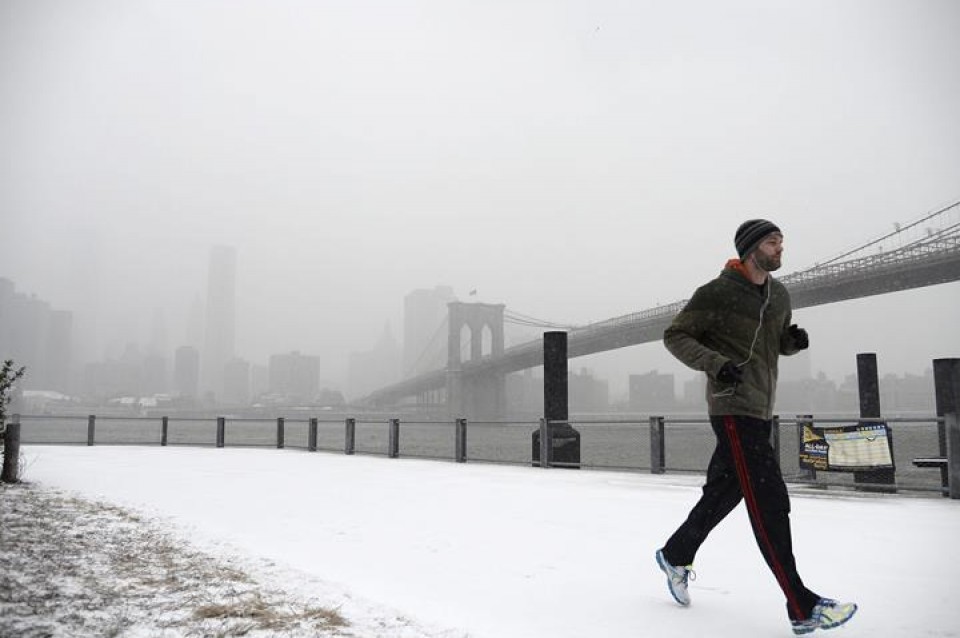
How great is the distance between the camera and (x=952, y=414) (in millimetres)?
6242

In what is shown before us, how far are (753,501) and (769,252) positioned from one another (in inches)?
39.1

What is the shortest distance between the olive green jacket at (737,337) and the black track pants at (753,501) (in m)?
0.09

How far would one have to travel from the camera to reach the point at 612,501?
5.93 m

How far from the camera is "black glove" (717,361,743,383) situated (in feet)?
8.16

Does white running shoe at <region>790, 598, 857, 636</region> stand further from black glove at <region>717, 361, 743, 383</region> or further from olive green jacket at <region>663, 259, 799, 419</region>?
black glove at <region>717, 361, 743, 383</region>

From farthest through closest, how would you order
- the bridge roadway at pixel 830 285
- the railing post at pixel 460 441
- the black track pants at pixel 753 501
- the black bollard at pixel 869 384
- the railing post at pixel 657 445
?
the bridge roadway at pixel 830 285
the railing post at pixel 460 441
the black bollard at pixel 869 384
the railing post at pixel 657 445
the black track pants at pixel 753 501

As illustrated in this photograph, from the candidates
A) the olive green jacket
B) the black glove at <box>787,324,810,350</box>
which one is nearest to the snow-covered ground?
the olive green jacket

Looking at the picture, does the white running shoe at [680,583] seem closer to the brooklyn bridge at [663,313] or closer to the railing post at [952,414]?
the railing post at [952,414]

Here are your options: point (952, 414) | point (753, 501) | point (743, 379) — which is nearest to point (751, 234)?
point (743, 379)

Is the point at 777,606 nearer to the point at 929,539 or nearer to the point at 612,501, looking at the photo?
the point at 929,539

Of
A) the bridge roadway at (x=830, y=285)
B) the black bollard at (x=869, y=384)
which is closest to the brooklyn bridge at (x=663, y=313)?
the bridge roadway at (x=830, y=285)

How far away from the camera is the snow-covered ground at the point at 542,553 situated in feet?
8.53

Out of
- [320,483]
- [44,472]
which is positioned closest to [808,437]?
[320,483]

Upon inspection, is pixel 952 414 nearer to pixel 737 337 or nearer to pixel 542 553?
pixel 542 553
